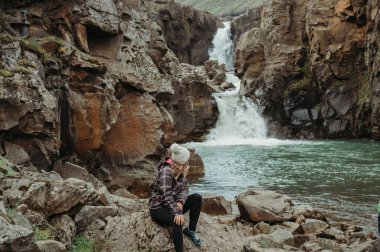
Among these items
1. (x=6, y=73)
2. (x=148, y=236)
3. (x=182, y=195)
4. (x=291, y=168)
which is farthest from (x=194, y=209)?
(x=291, y=168)

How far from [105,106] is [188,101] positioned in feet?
92.1

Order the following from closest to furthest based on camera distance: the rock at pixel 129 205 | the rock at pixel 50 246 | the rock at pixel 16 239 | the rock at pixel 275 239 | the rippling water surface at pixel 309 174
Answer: the rock at pixel 16 239 → the rock at pixel 50 246 → the rock at pixel 129 205 → the rock at pixel 275 239 → the rippling water surface at pixel 309 174

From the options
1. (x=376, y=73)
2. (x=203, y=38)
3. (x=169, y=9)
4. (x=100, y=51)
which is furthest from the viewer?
(x=203, y=38)

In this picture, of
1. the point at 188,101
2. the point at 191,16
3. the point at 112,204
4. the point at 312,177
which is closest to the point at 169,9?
the point at 191,16

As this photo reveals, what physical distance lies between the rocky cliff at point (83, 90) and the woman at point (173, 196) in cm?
755

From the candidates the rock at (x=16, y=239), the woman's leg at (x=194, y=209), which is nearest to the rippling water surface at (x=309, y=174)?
the woman's leg at (x=194, y=209)

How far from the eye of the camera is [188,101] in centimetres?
4644

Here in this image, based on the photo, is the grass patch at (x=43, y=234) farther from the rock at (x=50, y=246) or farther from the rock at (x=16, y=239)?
the rock at (x=16, y=239)

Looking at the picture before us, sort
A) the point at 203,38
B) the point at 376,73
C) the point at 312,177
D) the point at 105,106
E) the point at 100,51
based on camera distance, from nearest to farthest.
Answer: the point at 105,106
the point at 100,51
the point at 312,177
the point at 376,73
the point at 203,38

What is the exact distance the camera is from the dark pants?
A: 25.8 ft

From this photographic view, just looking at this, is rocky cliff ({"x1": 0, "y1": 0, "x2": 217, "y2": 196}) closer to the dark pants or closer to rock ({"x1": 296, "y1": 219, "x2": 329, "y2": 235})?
the dark pants

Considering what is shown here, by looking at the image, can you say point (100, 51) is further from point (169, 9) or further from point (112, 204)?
point (169, 9)

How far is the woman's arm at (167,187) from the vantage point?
798 cm

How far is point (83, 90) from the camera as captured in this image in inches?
719
